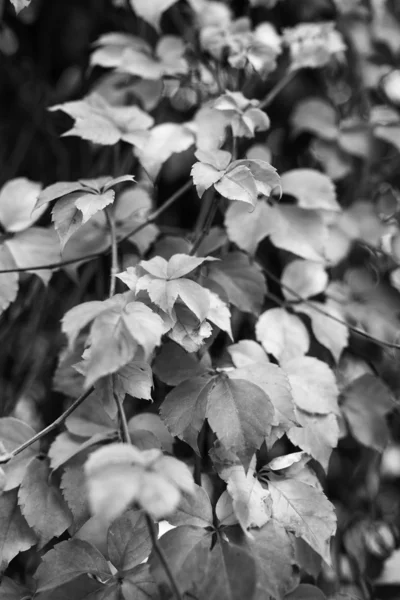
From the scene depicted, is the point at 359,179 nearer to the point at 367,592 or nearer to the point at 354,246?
the point at 354,246

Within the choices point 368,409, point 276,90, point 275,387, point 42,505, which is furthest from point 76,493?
point 276,90

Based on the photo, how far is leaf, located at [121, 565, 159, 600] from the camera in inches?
25.9

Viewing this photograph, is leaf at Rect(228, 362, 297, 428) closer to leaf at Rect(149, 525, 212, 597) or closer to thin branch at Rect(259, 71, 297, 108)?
leaf at Rect(149, 525, 212, 597)

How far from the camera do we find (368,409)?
97 centimetres

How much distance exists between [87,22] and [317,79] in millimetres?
638

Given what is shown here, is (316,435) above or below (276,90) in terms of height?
below

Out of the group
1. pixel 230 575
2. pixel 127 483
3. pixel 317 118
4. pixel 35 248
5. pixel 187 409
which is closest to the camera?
pixel 127 483

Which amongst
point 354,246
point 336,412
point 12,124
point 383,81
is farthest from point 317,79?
point 336,412

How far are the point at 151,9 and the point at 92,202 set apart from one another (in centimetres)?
52

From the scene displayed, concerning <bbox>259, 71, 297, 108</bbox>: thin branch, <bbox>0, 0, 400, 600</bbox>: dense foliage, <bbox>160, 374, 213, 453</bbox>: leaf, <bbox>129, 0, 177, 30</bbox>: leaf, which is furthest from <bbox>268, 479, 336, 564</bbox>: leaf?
<bbox>129, 0, 177, 30</bbox>: leaf

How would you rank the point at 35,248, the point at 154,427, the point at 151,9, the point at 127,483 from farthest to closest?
1. the point at 151,9
2. the point at 35,248
3. the point at 154,427
4. the point at 127,483

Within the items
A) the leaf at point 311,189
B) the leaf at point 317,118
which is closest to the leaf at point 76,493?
the leaf at point 311,189

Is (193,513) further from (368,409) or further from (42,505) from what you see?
(368,409)

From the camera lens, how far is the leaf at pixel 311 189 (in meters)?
1.00
